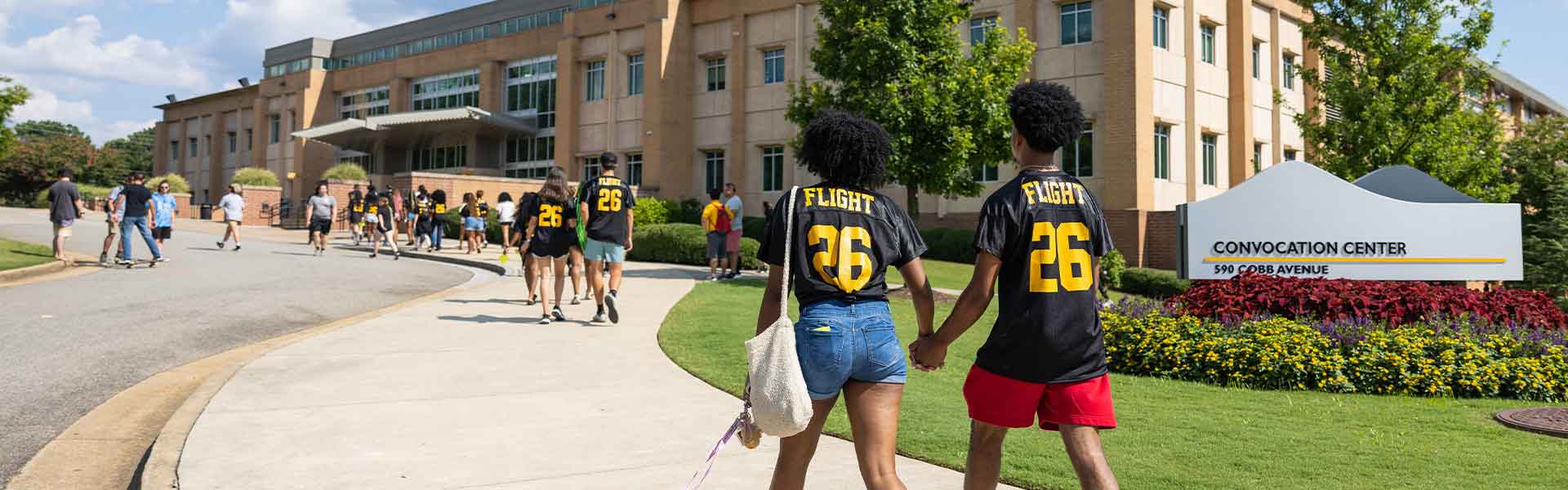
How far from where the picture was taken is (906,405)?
253 inches

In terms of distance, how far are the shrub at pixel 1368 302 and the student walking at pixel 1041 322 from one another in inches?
253

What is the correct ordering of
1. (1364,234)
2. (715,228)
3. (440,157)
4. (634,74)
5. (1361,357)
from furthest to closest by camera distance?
(440,157), (634,74), (715,228), (1364,234), (1361,357)

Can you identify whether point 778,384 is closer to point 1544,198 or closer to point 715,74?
point 1544,198

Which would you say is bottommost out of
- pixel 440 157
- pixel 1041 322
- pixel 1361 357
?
pixel 1361 357

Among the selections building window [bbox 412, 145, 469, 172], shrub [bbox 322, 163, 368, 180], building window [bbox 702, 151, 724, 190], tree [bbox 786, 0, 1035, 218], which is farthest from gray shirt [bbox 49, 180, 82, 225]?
building window [bbox 412, 145, 469, 172]

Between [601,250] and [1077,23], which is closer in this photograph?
[601,250]

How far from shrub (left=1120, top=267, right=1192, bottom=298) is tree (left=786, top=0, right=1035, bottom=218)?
476cm

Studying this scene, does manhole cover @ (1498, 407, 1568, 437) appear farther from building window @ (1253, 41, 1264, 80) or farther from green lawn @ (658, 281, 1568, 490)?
building window @ (1253, 41, 1264, 80)

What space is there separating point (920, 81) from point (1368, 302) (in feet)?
27.7

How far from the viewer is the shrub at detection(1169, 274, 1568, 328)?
9062 mm

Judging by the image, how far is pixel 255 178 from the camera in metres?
40.0

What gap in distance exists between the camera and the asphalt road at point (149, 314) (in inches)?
253

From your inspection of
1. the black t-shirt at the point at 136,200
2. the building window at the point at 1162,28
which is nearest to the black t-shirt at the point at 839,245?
the black t-shirt at the point at 136,200

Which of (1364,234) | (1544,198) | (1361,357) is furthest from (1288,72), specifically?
(1361,357)
